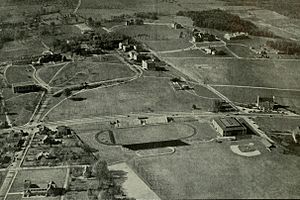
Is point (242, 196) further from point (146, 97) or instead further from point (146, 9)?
point (146, 9)

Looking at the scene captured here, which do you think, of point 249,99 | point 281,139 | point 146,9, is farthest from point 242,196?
point 146,9

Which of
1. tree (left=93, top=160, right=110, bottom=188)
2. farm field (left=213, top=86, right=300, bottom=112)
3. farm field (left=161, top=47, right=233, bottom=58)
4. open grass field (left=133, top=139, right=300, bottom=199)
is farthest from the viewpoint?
farm field (left=161, top=47, right=233, bottom=58)

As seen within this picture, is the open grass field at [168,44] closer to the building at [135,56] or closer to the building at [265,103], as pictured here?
the building at [135,56]

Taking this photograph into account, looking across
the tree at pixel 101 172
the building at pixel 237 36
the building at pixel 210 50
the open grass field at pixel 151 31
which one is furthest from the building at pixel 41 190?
the building at pixel 237 36

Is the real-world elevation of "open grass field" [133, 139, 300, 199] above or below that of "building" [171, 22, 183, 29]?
below

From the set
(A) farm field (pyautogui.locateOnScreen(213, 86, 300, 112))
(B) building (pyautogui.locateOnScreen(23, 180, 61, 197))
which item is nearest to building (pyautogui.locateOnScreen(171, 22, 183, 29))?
(A) farm field (pyautogui.locateOnScreen(213, 86, 300, 112))

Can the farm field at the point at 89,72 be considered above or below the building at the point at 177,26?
below

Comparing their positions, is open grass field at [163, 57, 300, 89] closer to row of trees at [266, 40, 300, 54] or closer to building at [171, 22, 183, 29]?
row of trees at [266, 40, 300, 54]
